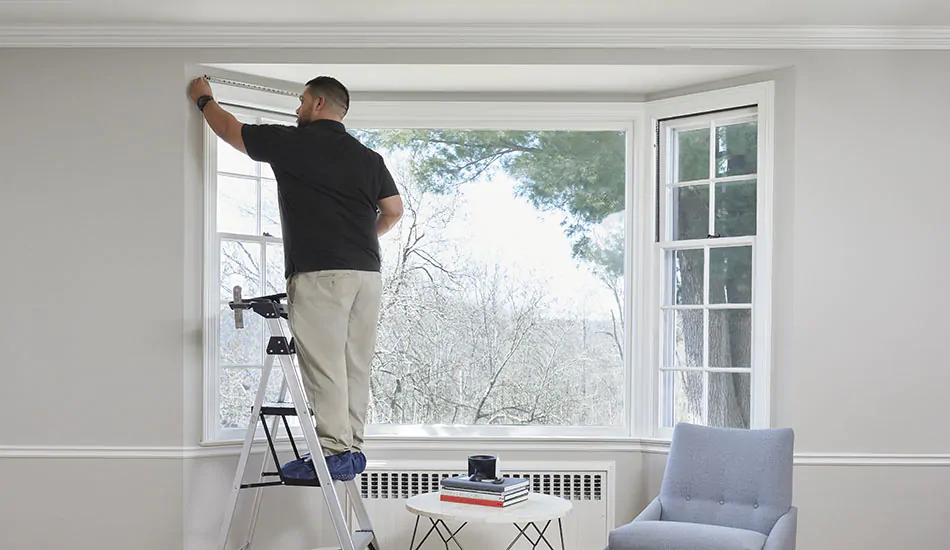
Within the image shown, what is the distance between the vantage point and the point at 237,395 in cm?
410

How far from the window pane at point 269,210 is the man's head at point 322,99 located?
79cm

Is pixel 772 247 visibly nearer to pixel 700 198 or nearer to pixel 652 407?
pixel 700 198

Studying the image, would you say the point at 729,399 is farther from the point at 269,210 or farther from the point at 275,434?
the point at 269,210

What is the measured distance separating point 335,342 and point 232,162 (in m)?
1.32

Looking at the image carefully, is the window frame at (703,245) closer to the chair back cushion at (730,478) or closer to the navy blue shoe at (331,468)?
the chair back cushion at (730,478)

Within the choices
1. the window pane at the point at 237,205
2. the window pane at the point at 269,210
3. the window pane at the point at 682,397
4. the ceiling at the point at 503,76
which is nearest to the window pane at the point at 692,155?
the ceiling at the point at 503,76

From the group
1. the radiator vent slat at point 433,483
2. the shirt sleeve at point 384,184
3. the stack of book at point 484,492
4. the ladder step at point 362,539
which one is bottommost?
the ladder step at point 362,539

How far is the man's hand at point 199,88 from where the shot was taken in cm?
384

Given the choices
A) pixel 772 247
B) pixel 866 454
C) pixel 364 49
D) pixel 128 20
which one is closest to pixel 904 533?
pixel 866 454

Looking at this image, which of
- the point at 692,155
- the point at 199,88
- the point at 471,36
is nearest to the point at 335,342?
the point at 199,88

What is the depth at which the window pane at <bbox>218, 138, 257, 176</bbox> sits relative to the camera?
4.05 m

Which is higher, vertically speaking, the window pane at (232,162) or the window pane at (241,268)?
the window pane at (232,162)

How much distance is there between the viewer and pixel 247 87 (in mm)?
4047

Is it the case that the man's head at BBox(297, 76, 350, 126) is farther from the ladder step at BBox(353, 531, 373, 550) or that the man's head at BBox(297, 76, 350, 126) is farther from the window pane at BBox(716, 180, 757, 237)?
the window pane at BBox(716, 180, 757, 237)
